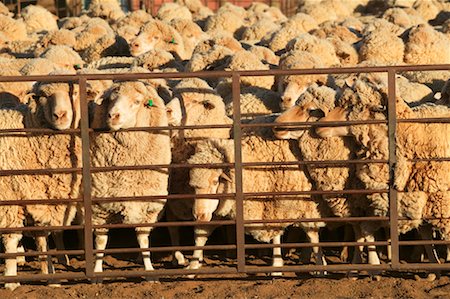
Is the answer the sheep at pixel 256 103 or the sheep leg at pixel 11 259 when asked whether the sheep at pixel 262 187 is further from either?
the sheep leg at pixel 11 259

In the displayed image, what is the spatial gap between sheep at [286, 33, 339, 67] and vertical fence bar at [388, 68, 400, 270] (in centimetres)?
490

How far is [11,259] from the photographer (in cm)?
776

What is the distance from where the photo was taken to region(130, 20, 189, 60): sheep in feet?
45.3

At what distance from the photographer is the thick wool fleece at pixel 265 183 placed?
800 cm

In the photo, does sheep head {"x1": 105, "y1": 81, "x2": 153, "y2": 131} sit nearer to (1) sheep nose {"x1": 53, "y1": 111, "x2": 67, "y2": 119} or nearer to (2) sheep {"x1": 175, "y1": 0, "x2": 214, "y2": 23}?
(1) sheep nose {"x1": 53, "y1": 111, "x2": 67, "y2": 119}

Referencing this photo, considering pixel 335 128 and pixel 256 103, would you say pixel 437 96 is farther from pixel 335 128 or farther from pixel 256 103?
pixel 335 128

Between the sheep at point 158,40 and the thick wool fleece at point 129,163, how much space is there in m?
5.79

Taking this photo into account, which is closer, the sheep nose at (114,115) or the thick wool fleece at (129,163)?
the sheep nose at (114,115)

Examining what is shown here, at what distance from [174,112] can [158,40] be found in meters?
5.90

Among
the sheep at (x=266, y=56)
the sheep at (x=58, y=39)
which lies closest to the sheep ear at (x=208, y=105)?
the sheep at (x=266, y=56)

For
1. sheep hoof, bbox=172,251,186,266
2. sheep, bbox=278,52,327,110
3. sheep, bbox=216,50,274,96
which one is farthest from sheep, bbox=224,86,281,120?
sheep hoof, bbox=172,251,186,266

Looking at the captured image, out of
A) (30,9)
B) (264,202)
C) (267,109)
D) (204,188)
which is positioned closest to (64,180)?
(204,188)

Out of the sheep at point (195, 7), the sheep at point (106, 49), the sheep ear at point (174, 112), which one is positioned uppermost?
the sheep at point (195, 7)

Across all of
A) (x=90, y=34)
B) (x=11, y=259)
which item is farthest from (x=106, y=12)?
(x=11, y=259)
